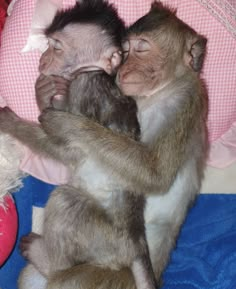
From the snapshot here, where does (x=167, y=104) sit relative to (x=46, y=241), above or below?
above

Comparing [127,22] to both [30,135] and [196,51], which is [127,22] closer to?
[196,51]

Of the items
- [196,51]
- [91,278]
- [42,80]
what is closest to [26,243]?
[91,278]

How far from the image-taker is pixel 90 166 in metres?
2.69

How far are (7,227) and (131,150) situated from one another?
721mm

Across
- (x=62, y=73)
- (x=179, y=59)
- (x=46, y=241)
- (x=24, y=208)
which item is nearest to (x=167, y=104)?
(x=179, y=59)

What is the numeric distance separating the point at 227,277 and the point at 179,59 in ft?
3.46

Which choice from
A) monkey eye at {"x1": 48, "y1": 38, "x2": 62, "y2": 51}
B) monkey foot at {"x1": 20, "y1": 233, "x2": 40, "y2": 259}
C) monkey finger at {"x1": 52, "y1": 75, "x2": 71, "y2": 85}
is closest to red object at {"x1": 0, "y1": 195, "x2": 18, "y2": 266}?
monkey foot at {"x1": 20, "y1": 233, "x2": 40, "y2": 259}

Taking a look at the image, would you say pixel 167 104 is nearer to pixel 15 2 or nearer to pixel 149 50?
pixel 149 50

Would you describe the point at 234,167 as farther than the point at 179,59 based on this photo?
Yes

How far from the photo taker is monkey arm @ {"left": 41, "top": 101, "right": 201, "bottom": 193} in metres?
2.53

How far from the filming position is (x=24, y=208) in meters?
3.19

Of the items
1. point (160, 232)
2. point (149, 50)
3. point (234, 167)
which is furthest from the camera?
point (234, 167)

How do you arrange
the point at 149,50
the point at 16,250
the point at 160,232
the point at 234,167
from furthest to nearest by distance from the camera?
1. the point at 234,167
2. the point at 16,250
3. the point at 160,232
4. the point at 149,50

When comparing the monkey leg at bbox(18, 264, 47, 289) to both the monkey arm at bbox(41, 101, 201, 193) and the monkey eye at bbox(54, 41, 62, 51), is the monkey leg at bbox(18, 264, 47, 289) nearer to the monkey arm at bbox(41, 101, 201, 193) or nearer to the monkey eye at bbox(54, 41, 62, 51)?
the monkey arm at bbox(41, 101, 201, 193)
